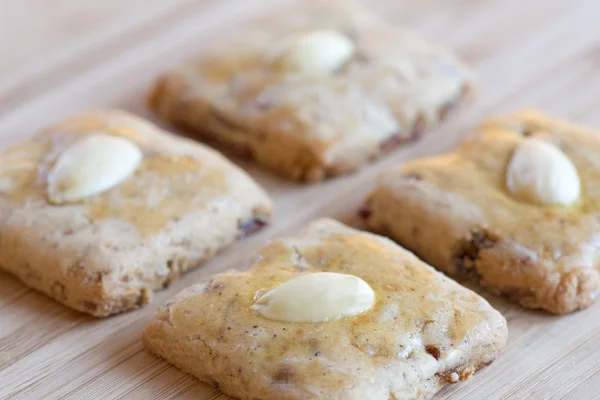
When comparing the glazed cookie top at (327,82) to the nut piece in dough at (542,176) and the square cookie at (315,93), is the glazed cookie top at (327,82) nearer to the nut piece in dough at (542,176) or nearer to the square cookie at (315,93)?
the square cookie at (315,93)

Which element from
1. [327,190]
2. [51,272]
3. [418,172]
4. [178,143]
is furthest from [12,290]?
[418,172]

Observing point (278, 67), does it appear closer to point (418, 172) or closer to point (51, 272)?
point (418, 172)

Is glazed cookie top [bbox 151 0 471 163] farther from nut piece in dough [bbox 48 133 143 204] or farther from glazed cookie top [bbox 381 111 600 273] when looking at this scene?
nut piece in dough [bbox 48 133 143 204]

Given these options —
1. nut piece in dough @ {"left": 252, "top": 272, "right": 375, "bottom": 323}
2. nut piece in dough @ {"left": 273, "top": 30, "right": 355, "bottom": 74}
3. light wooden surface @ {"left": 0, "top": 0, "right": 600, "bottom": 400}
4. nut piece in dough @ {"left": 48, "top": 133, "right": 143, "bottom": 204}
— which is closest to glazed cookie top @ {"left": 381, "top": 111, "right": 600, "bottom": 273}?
light wooden surface @ {"left": 0, "top": 0, "right": 600, "bottom": 400}

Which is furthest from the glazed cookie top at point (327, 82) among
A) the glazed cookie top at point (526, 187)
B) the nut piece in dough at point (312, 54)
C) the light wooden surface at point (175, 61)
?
the glazed cookie top at point (526, 187)

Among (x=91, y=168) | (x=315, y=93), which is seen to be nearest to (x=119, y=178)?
(x=91, y=168)

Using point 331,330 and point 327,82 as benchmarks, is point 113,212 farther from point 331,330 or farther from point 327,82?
point 327,82
